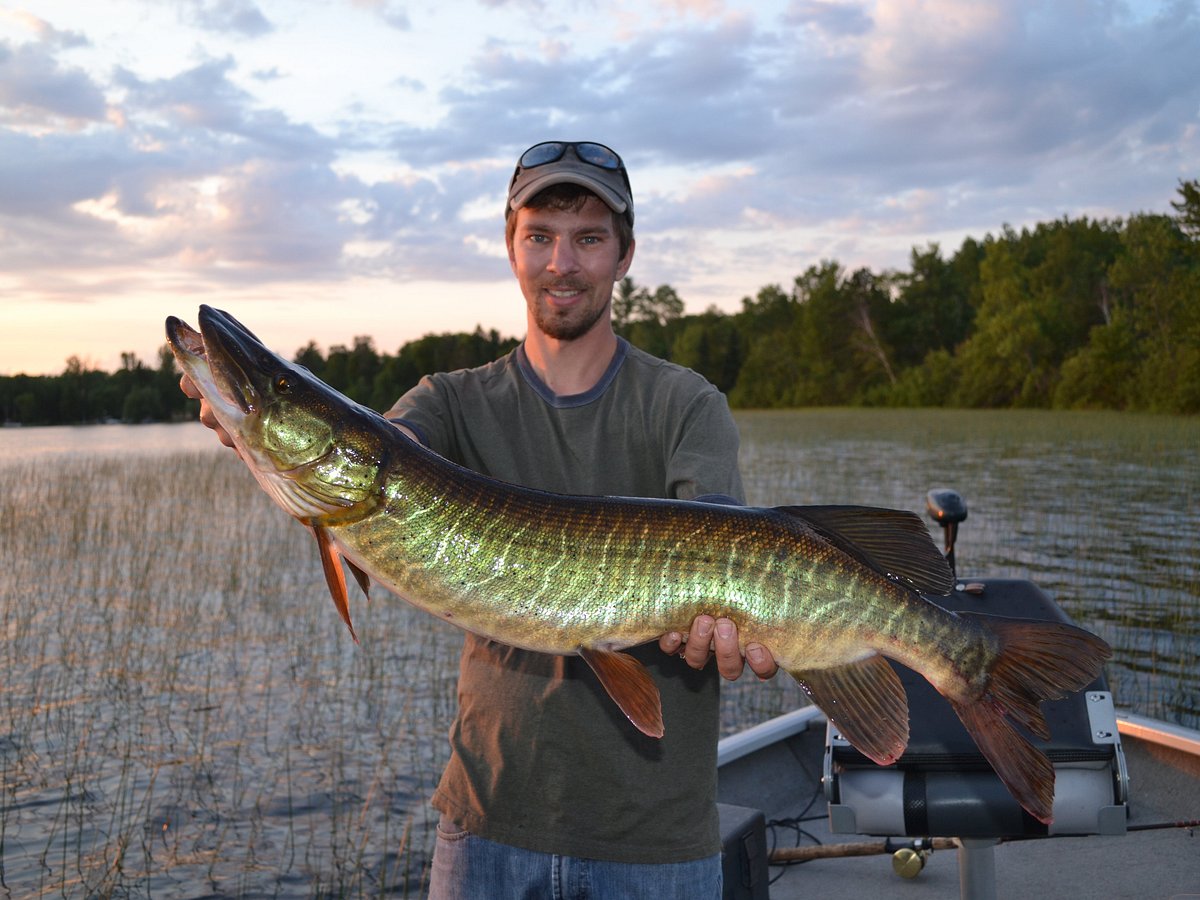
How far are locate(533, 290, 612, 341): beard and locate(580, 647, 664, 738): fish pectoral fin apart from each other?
0.95 metres

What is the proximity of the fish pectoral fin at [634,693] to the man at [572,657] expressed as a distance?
135 millimetres

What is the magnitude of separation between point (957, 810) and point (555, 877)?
54.6 inches

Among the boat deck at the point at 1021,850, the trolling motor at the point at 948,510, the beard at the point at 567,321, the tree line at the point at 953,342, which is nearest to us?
the beard at the point at 567,321

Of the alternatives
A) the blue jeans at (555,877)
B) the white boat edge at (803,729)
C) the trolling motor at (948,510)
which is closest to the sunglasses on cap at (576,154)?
the blue jeans at (555,877)

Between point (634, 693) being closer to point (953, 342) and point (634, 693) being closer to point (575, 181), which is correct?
point (575, 181)

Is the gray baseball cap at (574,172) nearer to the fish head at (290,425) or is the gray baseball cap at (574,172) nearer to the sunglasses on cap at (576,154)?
the sunglasses on cap at (576,154)

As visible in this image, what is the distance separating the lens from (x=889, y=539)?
2.52 metres

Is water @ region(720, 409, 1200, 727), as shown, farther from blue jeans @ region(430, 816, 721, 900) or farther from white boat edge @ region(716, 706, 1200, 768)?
blue jeans @ region(430, 816, 721, 900)

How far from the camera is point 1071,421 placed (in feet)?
123

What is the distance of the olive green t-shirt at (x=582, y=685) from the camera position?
237 centimetres

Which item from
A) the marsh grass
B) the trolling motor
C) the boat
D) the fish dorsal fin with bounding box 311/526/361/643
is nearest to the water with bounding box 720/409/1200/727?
the boat

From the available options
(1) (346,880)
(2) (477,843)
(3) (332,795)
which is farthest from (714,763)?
(3) (332,795)

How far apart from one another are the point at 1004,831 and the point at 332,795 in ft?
14.9

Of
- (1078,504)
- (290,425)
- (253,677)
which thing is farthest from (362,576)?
(1078,504)
